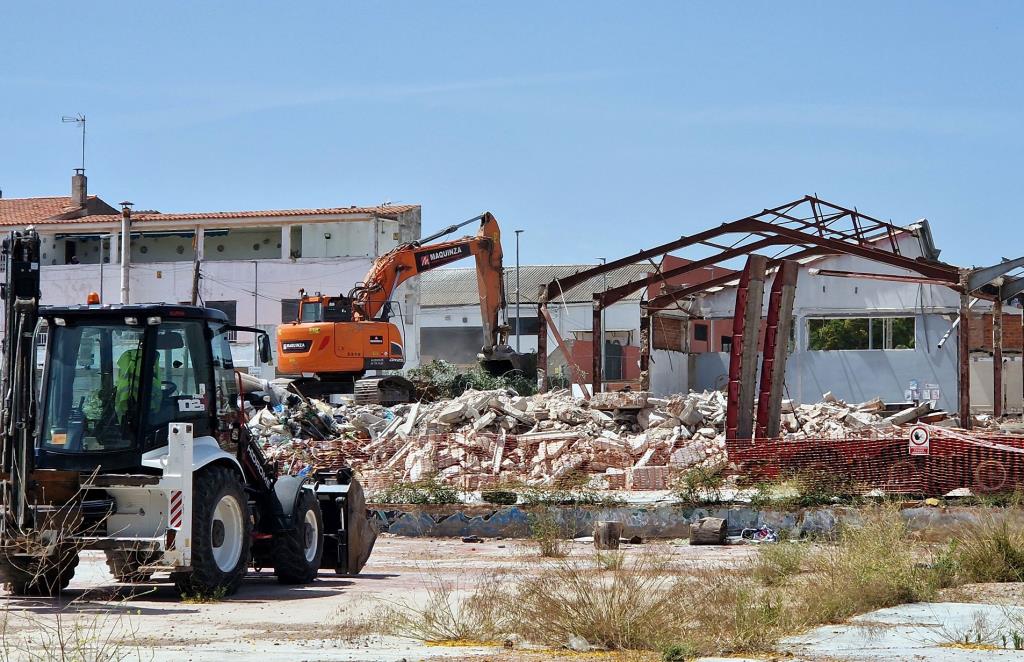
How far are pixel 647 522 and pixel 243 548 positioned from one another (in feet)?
28.2

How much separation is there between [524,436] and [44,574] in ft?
50.0

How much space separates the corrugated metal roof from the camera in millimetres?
76125

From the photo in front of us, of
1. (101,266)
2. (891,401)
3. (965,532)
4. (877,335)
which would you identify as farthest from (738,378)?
(877,335)

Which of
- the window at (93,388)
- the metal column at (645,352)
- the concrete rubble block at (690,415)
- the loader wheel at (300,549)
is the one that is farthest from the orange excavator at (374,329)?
the window at (93,388)

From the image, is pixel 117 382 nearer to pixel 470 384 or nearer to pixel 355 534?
pixel 355 534

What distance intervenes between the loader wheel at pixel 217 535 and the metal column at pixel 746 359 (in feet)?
43.2

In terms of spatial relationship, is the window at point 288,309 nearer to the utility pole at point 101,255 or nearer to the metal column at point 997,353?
the utility pole at point 101,255

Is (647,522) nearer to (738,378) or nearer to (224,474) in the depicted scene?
(738,378)

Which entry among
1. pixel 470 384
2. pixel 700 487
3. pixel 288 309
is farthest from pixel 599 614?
pixel 288 309

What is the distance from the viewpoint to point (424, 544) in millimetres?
20016

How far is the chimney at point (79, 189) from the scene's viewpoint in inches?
2559

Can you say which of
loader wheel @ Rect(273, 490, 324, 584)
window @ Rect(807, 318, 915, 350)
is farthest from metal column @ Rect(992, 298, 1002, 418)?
window @ Rect(807, 318, 915, 350)

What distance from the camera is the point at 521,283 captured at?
275ft

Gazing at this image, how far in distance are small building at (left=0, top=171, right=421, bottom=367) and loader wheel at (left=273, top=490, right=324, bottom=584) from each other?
44641 millimetres
